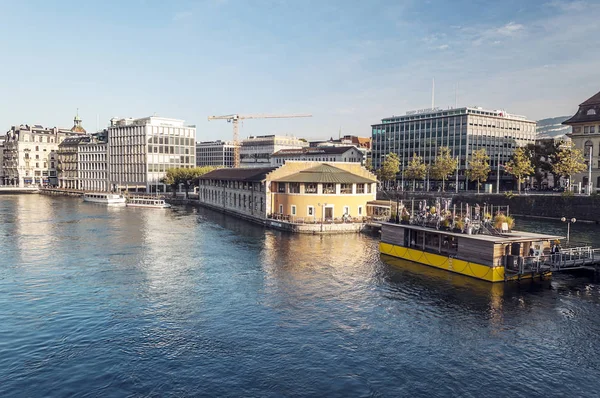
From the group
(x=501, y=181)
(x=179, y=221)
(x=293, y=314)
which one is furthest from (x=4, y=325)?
(x=501, y=181)

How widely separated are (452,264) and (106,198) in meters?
137

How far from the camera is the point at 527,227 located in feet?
301

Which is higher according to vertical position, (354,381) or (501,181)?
(501,181)

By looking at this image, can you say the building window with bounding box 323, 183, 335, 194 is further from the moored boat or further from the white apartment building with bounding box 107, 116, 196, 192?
the white apartment building with bounding box 107, 116, 196, 192

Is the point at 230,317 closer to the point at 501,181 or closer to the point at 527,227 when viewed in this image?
the point at 527,227

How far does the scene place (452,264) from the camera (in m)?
53.1

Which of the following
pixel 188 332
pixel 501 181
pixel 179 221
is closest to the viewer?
pixel 188 332

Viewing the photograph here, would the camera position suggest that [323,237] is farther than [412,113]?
No

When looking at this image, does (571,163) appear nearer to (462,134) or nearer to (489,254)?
(462,134)

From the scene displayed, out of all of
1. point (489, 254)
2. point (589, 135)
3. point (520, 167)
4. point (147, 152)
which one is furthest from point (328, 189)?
point (147, 152)

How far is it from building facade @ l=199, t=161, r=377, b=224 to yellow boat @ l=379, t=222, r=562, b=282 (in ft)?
109

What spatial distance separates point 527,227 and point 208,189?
94531 mm

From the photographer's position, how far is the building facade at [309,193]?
8981 cm

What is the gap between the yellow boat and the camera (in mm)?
47969
